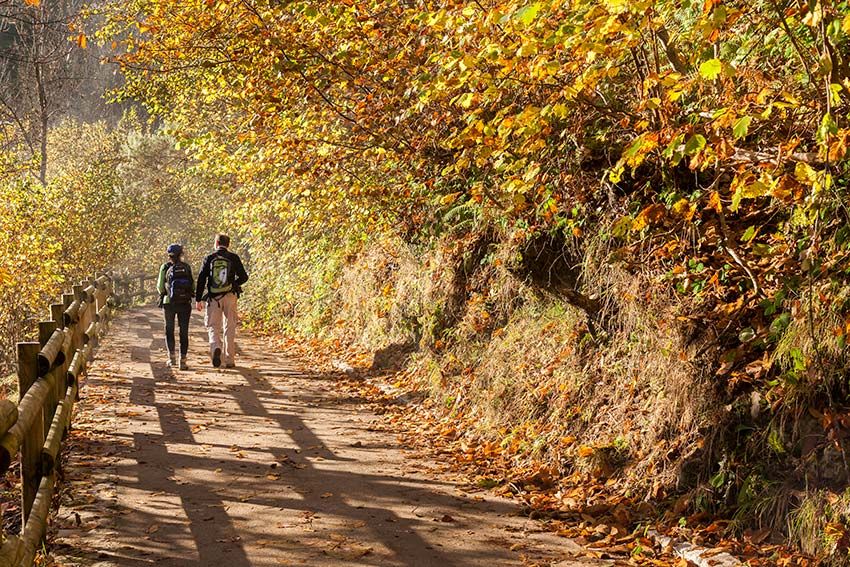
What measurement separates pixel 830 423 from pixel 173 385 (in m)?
9.12

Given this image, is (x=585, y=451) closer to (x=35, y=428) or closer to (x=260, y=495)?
(x=260, y=495)

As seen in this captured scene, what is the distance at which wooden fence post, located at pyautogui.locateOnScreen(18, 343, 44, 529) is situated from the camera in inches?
212

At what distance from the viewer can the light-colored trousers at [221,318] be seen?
13.6m

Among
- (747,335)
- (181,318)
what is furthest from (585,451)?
(181,318)

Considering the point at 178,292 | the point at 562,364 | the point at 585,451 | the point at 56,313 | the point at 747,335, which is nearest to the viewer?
the point at 747,335

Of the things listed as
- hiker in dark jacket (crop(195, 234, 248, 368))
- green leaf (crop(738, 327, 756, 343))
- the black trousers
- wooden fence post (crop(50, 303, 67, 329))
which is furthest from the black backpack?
green leaf (crop(738, 327, 756, 343))

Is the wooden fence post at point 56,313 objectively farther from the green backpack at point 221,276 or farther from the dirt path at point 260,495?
the green backpack at point 221,276

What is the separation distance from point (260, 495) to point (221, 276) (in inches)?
270

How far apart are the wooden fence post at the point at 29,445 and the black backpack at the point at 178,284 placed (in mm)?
8103

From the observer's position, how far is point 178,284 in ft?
45.0

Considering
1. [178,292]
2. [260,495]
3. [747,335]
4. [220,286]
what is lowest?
[260,495]

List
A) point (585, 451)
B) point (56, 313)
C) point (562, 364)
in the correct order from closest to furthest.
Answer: point (585, 451) < point (56, 313) < point (562, 364)

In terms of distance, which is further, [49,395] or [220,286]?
[220,286]

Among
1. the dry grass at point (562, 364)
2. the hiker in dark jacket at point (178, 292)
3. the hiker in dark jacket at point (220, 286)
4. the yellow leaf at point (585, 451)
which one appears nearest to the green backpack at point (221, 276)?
the hiker in dark jacket at point (220, 286)
